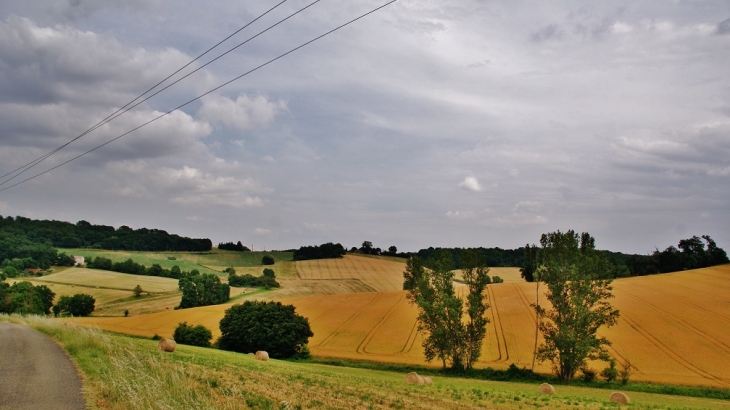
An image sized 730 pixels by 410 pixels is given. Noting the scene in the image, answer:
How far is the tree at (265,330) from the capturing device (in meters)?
66.1

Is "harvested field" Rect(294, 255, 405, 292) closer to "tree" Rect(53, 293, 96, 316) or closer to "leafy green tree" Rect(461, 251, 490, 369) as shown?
"tree" Rect(53, 293, 96, 316)

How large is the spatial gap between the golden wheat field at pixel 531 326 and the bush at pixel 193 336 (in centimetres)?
733

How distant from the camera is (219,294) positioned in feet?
372

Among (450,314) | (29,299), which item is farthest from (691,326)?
(29,299)

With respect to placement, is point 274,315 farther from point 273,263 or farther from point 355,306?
point 273,263

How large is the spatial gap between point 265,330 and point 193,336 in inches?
390

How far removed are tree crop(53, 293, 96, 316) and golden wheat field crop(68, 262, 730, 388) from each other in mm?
14668

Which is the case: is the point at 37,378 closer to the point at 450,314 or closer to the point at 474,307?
the point at 450,314

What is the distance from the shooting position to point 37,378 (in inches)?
738

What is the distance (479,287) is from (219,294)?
2749 inches

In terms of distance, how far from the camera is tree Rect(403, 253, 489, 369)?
58.9 metres

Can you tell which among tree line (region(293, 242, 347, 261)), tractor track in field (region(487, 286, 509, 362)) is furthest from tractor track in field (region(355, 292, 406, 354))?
tree line (region(293, 242, 347, 261))

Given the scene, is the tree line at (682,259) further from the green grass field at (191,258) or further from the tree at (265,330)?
the green grass field at (191,258)

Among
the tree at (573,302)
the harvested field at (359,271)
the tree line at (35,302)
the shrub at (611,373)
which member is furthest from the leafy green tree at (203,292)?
the shrub at (611,373)
